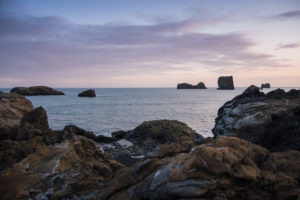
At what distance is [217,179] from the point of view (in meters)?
4.68

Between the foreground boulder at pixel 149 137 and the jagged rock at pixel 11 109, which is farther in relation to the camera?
the foreground boulder at pixel 149 137

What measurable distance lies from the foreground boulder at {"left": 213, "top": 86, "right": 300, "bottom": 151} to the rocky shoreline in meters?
0.04

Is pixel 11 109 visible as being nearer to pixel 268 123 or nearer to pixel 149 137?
pixel 149 137

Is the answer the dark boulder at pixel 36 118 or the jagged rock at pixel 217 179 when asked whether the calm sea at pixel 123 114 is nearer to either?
the dark boulder at pixel 36 118

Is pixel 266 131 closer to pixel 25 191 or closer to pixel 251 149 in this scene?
pixel 251 149

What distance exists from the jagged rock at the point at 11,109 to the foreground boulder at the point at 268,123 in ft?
47.3

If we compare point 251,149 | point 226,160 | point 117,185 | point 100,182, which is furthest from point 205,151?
point 100,182

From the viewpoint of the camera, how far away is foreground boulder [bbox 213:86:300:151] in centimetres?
947

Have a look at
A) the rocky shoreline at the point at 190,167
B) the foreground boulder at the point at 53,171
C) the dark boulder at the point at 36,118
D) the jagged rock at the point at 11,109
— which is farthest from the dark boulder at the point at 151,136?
the foreground boulder at the point at 53,171

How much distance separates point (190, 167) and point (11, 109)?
56.8 feet

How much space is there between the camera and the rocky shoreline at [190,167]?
474cm

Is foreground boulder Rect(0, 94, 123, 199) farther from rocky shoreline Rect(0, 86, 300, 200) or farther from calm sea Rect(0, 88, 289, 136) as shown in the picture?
calm sea Rect(0, 88, 289, 136)

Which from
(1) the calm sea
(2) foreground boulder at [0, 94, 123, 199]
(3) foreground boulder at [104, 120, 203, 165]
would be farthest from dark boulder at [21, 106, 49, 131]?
(1) the calm sea

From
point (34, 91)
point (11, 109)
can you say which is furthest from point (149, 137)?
point (34, 91)
